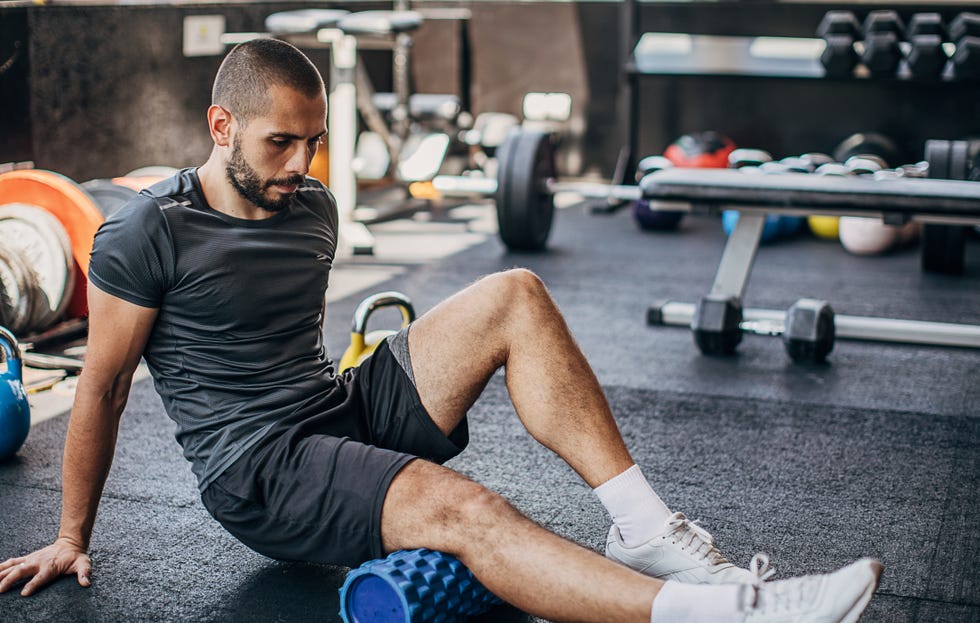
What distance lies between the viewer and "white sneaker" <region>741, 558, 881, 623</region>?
116cm

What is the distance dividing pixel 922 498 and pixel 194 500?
1320mm

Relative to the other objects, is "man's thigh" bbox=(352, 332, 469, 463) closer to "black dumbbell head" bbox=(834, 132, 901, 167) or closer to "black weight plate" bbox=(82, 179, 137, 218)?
"black weight plate" bbox=(82, 179, 137, 218)

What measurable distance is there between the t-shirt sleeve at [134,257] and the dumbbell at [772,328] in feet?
6.02

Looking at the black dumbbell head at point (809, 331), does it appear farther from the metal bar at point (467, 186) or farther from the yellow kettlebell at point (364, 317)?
the metal bar at point (467, 186)

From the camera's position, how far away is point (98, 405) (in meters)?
1.42

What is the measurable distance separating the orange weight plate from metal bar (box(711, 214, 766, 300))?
1774 mm

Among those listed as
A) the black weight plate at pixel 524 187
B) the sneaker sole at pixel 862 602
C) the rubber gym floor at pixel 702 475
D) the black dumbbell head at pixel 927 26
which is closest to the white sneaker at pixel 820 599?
the sneaker sole at pixel 862 602

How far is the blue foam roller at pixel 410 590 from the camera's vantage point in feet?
4.18

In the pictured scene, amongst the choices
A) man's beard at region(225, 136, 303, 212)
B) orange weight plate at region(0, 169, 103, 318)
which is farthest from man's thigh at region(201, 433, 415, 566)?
orange weight plate at region(0, 169, 103, 318)

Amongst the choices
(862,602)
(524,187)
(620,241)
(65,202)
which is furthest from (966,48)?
(862,602)

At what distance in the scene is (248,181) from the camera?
4.66ft

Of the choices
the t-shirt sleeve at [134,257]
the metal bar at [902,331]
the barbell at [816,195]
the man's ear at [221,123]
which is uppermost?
the man's ear at [221,123]

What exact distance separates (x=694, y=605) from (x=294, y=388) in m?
0.64

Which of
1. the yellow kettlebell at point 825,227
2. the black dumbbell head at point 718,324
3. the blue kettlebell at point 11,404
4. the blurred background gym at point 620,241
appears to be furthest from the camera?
the yellow kettlebell at point 825,227
